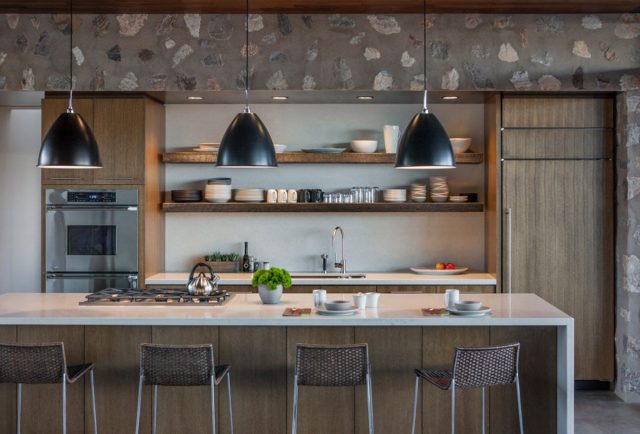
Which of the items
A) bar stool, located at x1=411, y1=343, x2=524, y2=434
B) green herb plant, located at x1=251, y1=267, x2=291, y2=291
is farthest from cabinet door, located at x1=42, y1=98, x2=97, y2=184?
bar stool, located at x1=411, y1=343, x2=524, y2=434

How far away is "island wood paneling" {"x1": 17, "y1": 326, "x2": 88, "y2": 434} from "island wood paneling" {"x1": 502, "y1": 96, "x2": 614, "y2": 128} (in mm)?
3850

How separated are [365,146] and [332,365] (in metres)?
3.20

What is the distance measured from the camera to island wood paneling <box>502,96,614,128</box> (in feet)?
20.8

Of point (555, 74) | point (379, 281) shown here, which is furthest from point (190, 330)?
point (555, 74)

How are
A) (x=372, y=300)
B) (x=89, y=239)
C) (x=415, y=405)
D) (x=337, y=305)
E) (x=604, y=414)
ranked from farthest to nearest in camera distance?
(x=89, y=239) < (x=604, y=414) < (x=372, y=300) < (x=337, y=305) < (x=415, y=405)

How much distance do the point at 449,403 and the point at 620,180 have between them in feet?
9.13

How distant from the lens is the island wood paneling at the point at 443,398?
4496mm

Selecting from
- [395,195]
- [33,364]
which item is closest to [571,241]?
[395,195]

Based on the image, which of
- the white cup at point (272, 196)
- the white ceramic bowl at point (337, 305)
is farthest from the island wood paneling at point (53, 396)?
the white cup at point (272, 196)

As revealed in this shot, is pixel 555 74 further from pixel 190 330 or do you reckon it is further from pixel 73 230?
pixel 73 230

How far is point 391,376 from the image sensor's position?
4512 mm

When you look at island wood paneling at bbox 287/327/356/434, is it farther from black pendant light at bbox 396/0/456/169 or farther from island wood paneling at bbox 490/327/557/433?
black pendant light at bbox 396/0/456/169

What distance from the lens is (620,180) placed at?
6.24m

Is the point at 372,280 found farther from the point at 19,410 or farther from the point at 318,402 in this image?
the point at 19,410
